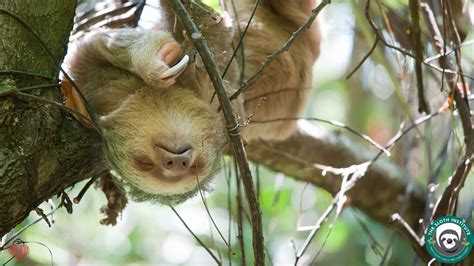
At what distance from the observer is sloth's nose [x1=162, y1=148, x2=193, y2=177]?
8.99 ft

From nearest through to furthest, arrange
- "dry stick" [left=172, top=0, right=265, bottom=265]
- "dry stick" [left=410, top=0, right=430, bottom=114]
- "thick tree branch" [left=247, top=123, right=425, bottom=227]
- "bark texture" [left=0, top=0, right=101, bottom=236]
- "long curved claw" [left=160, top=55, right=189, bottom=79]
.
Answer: "dry stick" [left=172, top=0, right=265, bottom=265] → "bark texture" [left=0, top=0, right=101, bottom=236] → "long curved claw" [left=160, top=55, right=189, bottom=79] → "dry stick" [left=410, top=0, right=430, bottom=114] → "thick tree branch" [left=247, top=123, right=425, bottom=227]

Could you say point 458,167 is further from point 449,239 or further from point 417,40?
point 417,40

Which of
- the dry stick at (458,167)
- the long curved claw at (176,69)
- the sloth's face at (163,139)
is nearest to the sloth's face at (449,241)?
the dry stick at (458,167)

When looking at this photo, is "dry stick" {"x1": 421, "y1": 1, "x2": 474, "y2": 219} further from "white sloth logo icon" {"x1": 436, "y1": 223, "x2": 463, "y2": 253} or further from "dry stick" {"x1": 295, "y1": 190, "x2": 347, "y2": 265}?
"dry stick" {"x1": 295, "y1": 190, "x2": 347, "y2": 265}

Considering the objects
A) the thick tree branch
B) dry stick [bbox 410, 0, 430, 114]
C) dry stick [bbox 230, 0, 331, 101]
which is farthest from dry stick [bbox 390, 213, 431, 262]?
the thick tree branch

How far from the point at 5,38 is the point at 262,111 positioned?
2.26 m

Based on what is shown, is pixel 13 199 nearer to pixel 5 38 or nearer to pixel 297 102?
pixel 5 38

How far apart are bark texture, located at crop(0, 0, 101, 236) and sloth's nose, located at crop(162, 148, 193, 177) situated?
34cm

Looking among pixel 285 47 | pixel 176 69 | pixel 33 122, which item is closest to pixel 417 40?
pixel 285 47

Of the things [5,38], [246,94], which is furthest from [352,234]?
[5,38]

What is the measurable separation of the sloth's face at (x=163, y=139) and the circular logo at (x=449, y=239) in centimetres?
103

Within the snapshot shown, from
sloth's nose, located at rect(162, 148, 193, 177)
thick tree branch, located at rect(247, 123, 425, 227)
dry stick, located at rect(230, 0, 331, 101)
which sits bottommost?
thick tree branch, located at rect(247, 123, 425, 227)

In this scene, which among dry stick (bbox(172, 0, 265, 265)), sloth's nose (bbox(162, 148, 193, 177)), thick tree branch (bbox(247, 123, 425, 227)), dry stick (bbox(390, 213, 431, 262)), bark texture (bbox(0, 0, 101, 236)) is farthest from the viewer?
thick tree branch (bbox(247, 123, 425, 227))

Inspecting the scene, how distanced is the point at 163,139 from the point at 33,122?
591mm
